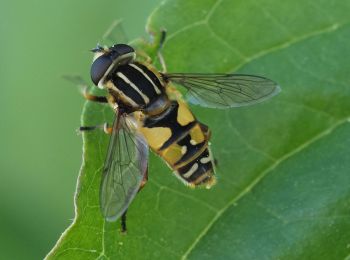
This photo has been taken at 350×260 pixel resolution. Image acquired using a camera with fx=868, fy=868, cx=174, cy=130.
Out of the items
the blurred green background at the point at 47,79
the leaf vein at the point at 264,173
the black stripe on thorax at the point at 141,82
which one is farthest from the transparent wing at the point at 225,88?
the blurred green background at the point at 47,79

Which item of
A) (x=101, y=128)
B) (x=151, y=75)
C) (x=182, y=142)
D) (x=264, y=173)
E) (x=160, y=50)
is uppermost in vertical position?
(x=160, y=50)

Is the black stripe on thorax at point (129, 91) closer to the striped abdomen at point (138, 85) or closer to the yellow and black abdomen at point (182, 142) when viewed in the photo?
the striped abdomen at point (138, 85)

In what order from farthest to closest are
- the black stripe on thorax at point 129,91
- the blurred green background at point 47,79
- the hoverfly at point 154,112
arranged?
the blurred green background at point 47,79, the black stripe on thorax at point 129,91, the hoverfly at point 154,112

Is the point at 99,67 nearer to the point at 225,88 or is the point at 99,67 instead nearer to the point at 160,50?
the point at 160,50

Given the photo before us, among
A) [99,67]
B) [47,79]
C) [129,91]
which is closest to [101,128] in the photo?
[129,91]

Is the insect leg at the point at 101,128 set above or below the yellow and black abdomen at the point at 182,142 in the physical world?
above

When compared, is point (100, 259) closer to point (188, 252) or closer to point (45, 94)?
point (188, 252)
